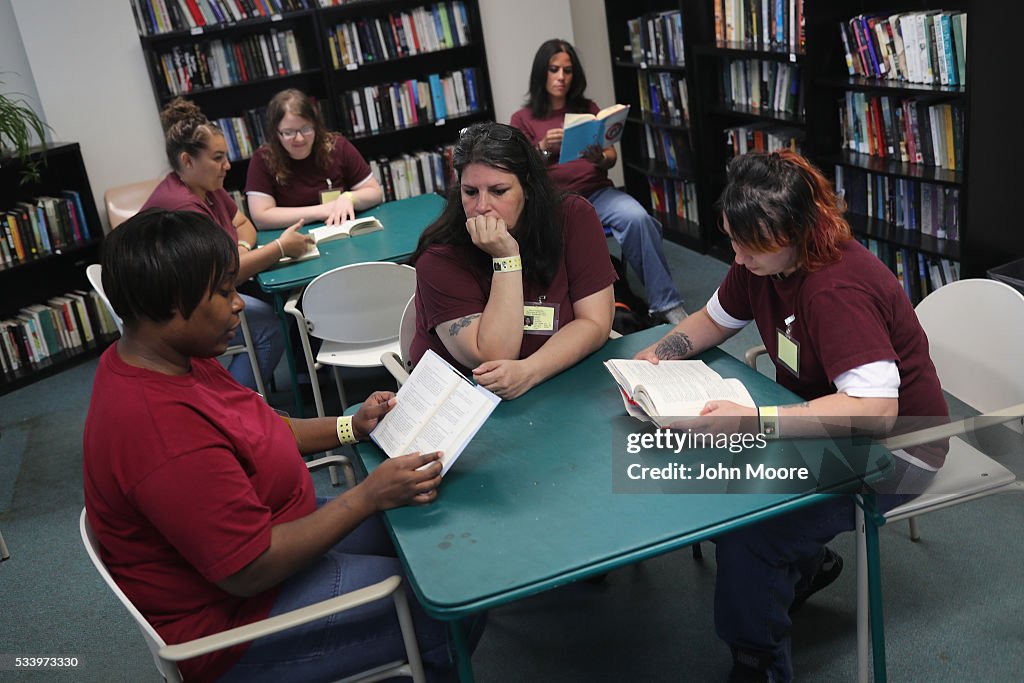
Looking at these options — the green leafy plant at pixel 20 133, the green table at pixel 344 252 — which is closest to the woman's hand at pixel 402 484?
the green table at pixel 344 252

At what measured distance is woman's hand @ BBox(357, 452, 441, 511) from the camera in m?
1.61

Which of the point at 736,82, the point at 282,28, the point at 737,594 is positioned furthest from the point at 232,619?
the point at 282,28

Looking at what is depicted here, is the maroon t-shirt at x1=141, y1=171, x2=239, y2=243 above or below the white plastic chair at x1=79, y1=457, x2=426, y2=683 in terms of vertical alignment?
above

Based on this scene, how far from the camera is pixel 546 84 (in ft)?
14.4

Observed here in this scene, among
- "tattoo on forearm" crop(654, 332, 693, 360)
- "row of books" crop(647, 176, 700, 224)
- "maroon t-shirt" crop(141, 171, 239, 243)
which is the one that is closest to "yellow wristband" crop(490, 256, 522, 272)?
"tattoo on forearm" crop(654, 332, 693, 360)

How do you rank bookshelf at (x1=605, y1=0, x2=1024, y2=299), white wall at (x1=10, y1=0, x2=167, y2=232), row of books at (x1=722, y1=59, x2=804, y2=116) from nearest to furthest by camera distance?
bookshelf at (x1=605, y1=0, x2=1024, y2=299) → row of books at (x1=722, y1=59, x2=804, y2=116) → white wall at (x1=10, y1=0, x2=167, y2=232)

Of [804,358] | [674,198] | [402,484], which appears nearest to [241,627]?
[402,484]

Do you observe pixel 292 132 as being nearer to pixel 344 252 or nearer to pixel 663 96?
pixel 344 252

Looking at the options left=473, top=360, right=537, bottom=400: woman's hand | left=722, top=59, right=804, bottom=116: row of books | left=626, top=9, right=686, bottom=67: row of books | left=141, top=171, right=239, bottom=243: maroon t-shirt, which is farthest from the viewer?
left=626, top=9, right=686, bottom=67: row of books

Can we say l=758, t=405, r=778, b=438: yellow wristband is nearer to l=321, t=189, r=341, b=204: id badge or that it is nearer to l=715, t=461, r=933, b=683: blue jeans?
l=715, t=461, r=933, b=683: blue jeans

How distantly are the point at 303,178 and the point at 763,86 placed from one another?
2283 millimetres

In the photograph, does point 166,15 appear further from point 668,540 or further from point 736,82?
point 668,540

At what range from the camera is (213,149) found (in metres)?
3.32

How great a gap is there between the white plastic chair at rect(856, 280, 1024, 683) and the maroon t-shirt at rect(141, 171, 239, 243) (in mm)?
2221
